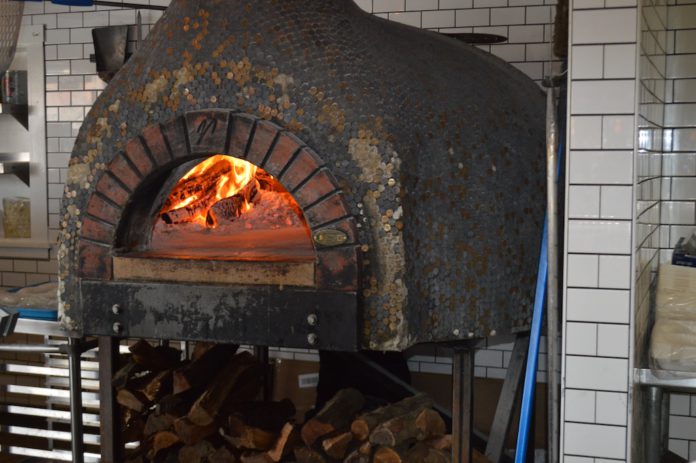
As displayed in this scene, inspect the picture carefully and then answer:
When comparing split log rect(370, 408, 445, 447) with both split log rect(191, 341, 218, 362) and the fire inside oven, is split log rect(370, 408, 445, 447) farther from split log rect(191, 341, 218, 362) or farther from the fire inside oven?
split log rect(191, 341, 218, 362)

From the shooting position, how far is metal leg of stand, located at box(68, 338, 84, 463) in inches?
127

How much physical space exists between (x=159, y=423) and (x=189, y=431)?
0.58 ft

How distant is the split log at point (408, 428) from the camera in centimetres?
283

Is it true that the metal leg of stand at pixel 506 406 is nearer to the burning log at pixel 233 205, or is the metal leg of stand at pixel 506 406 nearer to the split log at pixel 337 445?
the split log at pixel 337 445

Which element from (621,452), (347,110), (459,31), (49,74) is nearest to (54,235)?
(49,74)

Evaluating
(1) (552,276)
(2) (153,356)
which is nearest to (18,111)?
(2) (153,356)

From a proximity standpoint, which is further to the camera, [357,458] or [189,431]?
[189,431]

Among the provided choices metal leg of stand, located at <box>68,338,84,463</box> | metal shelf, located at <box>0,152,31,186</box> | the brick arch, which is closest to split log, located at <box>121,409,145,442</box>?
metal leg of stand, located at <box>68,338,84,463</box>

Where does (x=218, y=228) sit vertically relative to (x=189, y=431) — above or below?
above

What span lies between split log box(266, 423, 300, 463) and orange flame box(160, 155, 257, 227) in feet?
2.52

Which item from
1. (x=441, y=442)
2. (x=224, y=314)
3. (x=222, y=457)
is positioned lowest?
(x=222, y=457)

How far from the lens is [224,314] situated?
2.59 metres

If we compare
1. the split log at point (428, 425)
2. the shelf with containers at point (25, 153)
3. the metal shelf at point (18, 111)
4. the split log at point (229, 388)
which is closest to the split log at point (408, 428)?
the split log at point (428, 425)

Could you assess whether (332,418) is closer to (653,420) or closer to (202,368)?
(202,368)
